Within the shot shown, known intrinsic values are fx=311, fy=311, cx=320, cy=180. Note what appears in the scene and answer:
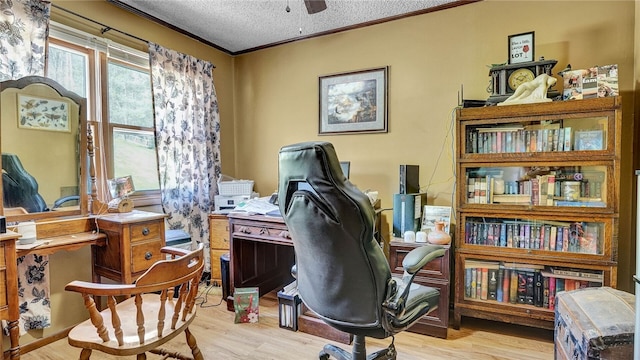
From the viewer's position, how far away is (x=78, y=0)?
2205mm

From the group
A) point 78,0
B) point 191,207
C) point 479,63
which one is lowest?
point 191,207

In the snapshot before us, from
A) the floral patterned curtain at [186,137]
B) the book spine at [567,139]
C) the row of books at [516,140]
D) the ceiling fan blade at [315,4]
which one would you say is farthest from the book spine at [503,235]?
the floral patterned curtain at [186,137]

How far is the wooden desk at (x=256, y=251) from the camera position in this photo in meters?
2.33

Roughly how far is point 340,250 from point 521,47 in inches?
79.1

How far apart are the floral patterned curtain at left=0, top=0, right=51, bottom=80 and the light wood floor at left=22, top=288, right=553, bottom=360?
5.73 feet

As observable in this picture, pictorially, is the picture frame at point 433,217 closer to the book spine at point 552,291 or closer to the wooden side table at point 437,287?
the wooden side table at point 437,287

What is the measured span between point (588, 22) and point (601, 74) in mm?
536

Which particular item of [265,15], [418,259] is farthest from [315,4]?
[418,259]

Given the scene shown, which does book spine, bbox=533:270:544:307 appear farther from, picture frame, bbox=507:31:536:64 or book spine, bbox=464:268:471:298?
picture frame, bbox=507:31:536:64

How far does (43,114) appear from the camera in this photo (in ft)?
6.45

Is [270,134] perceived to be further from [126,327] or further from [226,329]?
[126,327]

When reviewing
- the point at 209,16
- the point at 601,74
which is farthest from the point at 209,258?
the point at 601,74

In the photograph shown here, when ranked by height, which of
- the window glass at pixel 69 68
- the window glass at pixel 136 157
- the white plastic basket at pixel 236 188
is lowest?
the white plastic basket at pixel 236 188

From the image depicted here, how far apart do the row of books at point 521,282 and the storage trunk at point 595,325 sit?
45 cm
